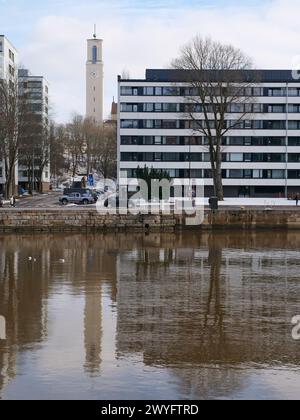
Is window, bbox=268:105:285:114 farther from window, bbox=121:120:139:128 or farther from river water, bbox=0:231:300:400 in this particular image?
river water, bbox=0:231:300:400

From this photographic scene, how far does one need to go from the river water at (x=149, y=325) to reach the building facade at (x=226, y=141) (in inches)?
2284

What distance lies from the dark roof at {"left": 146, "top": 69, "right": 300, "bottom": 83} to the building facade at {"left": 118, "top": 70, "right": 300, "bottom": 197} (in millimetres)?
448

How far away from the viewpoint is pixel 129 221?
Result: 57.5 meters

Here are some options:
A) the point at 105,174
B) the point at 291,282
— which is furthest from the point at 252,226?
the point at 105,174

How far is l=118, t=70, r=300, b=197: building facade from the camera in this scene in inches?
3900

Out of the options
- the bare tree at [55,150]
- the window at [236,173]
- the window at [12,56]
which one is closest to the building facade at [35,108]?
the bare tree at [55,150]

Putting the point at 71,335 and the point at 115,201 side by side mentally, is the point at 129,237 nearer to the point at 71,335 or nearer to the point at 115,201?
the point at 115,201

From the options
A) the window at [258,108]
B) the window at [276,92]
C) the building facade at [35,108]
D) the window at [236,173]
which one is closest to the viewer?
the building facade at [35,108]

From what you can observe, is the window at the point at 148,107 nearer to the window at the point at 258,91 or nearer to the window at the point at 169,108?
the window at the point at 169,108

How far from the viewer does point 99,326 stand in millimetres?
22094

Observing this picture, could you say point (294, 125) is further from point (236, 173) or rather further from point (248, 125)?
point (236, 173)

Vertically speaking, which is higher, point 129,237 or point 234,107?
point 234,107

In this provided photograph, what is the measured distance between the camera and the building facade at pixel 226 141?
325ft
